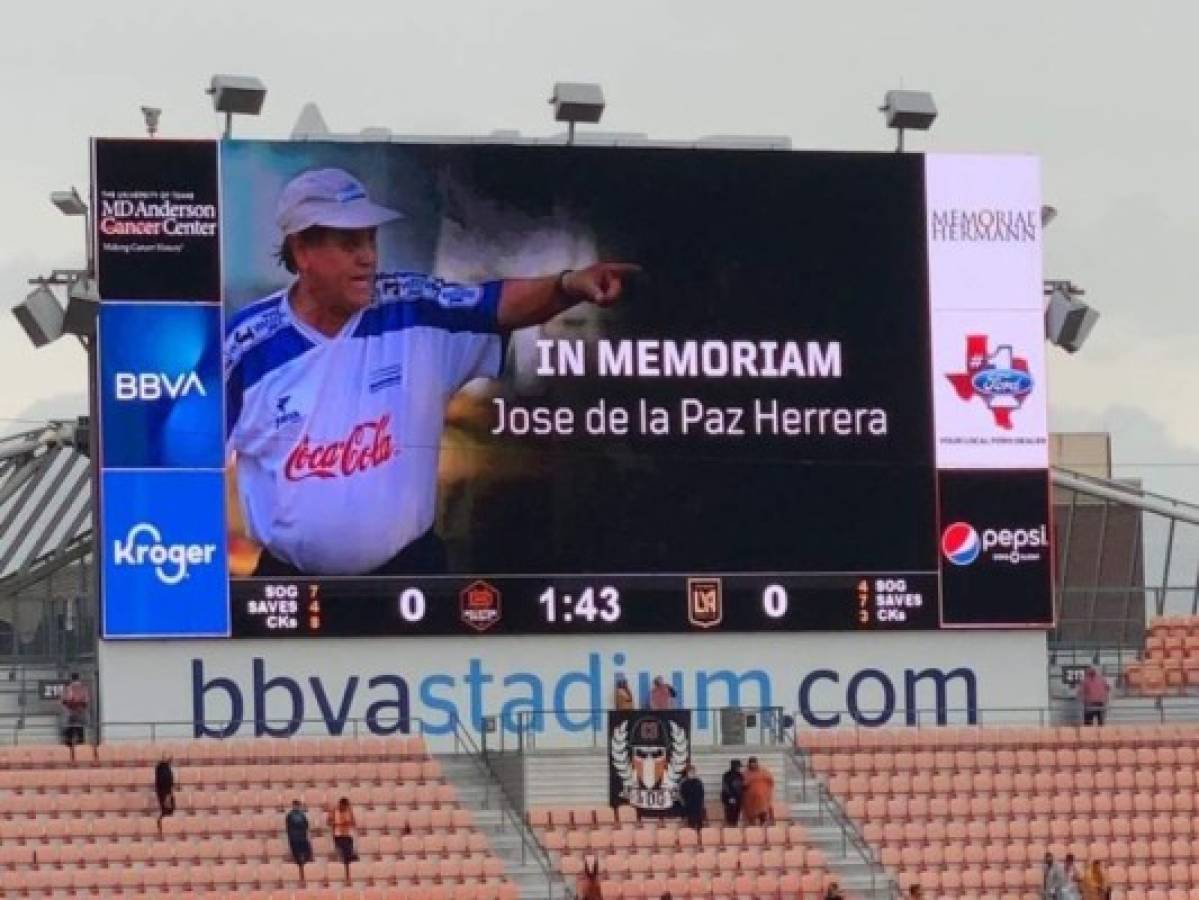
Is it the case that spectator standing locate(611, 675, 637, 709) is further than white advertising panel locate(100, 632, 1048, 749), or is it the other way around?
spectator standing locate(611, 675, 637, 709)

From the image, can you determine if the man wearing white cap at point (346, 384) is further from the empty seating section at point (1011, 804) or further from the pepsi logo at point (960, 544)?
the empty seating section at point (1011, 804)

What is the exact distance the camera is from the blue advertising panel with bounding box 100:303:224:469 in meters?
33.9

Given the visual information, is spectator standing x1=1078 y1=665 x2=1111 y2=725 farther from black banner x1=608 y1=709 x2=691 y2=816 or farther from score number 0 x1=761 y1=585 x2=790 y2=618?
black banner x1=608 y1=709 x2=691 y2=816

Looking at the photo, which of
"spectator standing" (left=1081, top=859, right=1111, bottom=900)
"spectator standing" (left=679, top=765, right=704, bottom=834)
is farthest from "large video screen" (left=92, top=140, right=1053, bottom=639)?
"spectator standing" (left=1081, top=859, right=1111, bottom=900)

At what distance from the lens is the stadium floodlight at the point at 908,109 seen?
119ft

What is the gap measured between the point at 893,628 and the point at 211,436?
6269 millimetres

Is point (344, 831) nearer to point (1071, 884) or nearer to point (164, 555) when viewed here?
point (164, 555)

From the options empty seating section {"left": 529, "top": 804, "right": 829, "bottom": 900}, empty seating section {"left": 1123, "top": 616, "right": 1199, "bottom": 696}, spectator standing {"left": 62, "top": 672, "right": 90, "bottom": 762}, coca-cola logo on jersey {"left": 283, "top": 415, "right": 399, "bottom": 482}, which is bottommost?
empty seating section {"left": 529, "top": 804, "right": 829, "bottom": 900}

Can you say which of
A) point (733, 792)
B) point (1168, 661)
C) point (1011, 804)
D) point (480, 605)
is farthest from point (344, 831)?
point (1168, 661)

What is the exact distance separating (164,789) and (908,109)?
9171 millimetres

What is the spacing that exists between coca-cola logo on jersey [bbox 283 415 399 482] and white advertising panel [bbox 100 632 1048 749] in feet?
4.82

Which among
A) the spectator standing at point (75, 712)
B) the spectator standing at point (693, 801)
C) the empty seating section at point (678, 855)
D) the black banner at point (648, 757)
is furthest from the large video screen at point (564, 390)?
the empty seating section at point (678, 855)

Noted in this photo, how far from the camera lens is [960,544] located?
35.5 metres

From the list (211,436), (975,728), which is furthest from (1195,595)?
(211,436)
